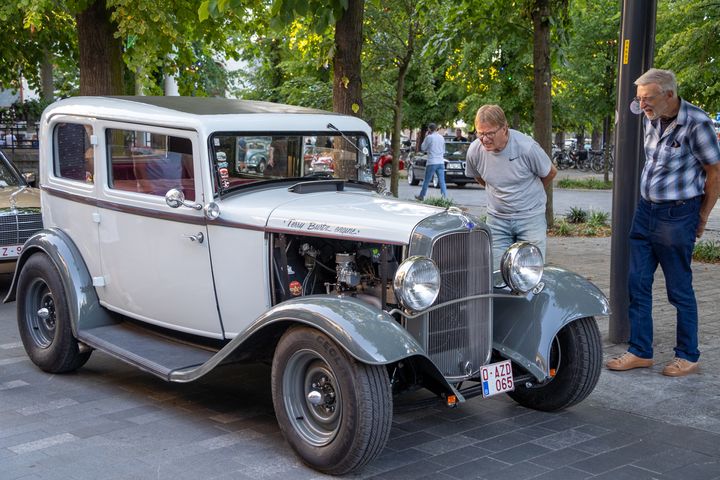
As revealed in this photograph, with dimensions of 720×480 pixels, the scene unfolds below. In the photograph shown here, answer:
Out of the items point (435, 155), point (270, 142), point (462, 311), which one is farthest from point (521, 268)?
point (435, 155)

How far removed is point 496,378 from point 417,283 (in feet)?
2.39

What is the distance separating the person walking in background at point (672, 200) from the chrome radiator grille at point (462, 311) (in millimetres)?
1511

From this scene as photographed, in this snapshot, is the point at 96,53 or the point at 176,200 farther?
the point at 96,53

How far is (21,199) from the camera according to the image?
944 centimetres

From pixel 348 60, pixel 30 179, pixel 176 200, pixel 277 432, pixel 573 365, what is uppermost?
pixel 348 60

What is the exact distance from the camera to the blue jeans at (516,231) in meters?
6.17

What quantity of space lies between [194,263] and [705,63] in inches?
350

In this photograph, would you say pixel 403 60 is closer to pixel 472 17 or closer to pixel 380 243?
pixel 472 17

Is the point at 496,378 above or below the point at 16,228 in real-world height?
below

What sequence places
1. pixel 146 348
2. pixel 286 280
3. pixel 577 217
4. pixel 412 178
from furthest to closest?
pixel 412 178, pixel 577 217, pixel 146 348, pixel 286 280

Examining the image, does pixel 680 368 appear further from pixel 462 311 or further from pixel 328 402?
pixel 328 402

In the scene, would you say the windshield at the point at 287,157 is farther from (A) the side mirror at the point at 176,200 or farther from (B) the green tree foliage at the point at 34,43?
(B) the green tree foliage at the point at 34,43

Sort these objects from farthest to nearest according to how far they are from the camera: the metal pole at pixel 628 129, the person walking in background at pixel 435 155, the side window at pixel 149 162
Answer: the person walking in background at pixel 435 155, the metal pole at pixel 628 129, the side window at pixel 149 162

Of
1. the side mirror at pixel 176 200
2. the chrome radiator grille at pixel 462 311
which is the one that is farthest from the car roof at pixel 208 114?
the chrome radiator grille at pixel 462 311
